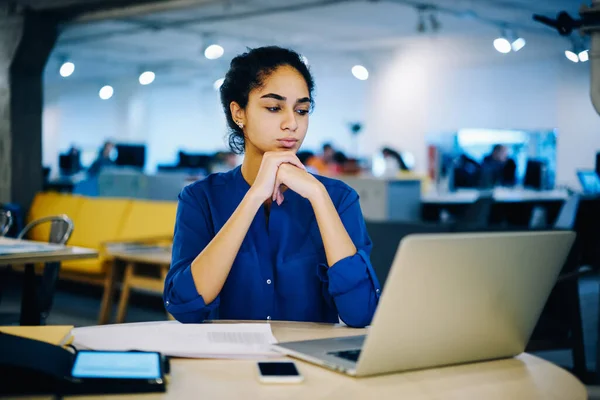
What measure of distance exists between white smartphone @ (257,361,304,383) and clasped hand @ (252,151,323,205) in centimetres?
54

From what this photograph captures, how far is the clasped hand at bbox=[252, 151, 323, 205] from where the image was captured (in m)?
1.68

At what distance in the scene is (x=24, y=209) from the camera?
7.70 meters

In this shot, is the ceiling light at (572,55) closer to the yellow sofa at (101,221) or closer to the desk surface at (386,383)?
the yellow sofa at (101,221)

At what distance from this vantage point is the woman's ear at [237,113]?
1.92 meters

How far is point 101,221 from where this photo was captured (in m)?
6.82

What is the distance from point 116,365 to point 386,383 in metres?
0.43

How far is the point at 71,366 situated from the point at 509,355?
2.58 feet

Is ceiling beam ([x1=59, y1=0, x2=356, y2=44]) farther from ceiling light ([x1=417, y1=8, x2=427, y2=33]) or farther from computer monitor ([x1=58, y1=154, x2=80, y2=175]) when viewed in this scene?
computer monitor ([x1=58, y1=154, x2=80, y2=175])

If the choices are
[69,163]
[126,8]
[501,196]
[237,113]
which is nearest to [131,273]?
[126,8]

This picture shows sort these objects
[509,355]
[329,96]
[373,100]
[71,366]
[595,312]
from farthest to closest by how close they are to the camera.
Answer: [329,96]
[373,100]
[595,312]
[509,355]
[71,366]

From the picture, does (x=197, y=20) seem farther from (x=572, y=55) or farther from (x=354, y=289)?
(x=354, y=289)

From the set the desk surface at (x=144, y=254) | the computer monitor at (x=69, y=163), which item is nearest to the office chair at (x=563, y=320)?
the desk surface at (x=144, y=254)

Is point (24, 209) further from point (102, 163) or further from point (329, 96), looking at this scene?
point (329, 96)

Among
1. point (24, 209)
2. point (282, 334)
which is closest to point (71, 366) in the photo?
point (282, 334)
